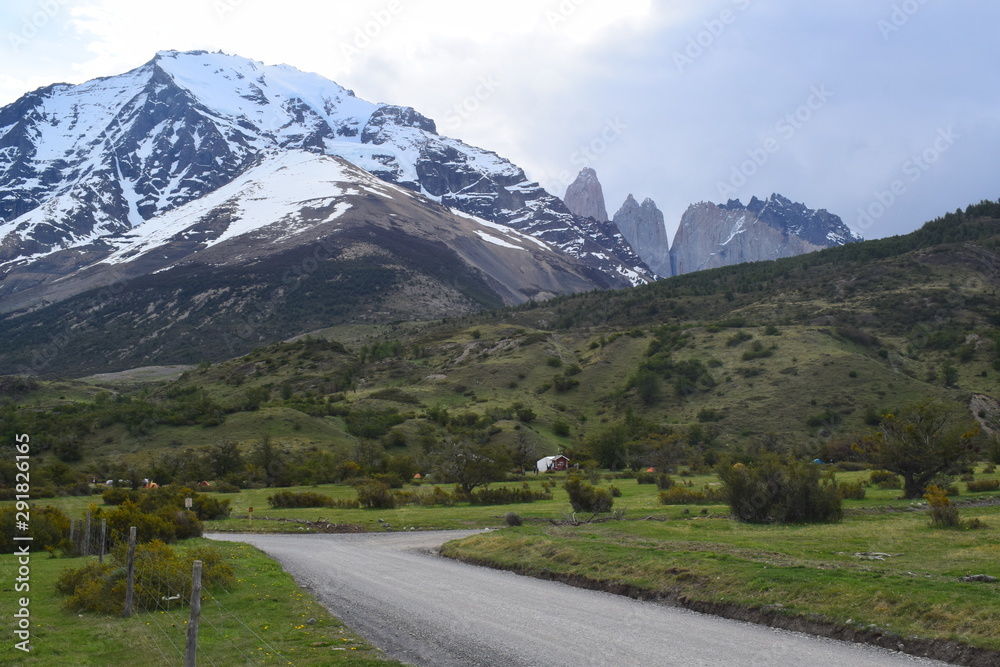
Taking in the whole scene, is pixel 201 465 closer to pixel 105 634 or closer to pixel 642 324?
pixel 105 634

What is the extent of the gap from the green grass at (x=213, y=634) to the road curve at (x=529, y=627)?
0.75 meters

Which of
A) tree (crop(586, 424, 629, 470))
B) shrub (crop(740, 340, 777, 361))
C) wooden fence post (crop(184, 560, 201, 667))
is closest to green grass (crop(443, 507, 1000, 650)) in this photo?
wooden fence post (crop(184, 560, 201, 667))

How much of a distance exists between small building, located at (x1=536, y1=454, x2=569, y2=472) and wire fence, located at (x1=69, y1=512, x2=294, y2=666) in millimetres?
50304

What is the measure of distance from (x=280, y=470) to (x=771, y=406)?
49597 millimetres

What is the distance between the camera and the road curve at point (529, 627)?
36.4ft

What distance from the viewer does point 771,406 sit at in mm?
76438

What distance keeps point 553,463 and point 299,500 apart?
96.2ft

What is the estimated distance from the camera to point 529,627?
A: 13164 millimetres

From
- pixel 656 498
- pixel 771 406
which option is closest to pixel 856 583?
pixel 656 498

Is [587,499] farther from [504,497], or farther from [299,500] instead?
[299,500]

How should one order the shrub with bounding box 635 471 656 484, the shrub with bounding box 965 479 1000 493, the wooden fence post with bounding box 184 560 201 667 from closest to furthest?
the wooden fence post with bounding box 184 560 201 667, the shrub with bounding box 965 479 1000 493, the shrub with bounding box 635 471 656 484

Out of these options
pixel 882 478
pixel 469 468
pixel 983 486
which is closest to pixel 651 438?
pixel 469 468

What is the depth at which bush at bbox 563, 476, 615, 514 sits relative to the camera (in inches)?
1247

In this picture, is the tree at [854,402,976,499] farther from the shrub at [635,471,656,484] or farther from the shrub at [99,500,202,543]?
the shrub at [99,500,202,543]
